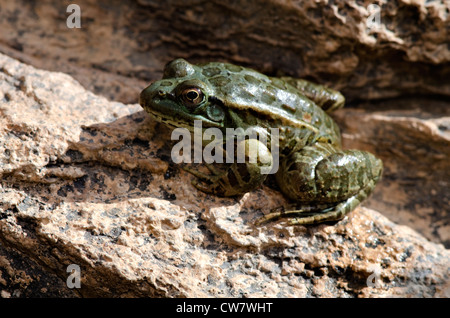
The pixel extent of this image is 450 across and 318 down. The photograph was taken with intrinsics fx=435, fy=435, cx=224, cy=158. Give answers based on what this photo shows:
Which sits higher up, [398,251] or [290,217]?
[290,217]

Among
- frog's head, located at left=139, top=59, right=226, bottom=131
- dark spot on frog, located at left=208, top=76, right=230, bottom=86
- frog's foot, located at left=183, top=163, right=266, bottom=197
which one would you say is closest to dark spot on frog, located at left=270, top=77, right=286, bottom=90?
dark spot on frog, located at left=208, top=76, right=230, bottom=86

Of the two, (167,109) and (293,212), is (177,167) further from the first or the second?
(293,212)

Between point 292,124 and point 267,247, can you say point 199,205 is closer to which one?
point 267,247

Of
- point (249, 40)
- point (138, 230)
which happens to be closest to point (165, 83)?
point (138, 230)

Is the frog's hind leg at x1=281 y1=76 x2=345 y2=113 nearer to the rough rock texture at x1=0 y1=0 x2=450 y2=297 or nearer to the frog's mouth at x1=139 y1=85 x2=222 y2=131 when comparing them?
the rough rock texture at x1=0 y1=0 x2=450 y2=297

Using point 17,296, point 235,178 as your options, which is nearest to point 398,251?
point 235,178

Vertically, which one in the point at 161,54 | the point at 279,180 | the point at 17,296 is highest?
the point at 161,54
